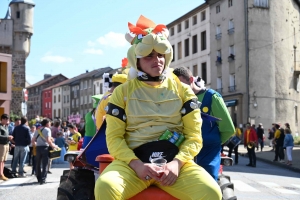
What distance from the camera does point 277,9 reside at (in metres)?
48.2

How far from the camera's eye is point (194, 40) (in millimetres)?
57344

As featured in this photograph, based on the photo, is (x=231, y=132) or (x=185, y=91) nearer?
(x=185, y=91)

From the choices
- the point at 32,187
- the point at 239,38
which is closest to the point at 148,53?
the point at 32,187

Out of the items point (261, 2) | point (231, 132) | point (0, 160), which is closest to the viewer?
point (231, 132)

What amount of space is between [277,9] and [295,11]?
4.27m

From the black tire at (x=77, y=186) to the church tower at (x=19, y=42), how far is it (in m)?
53.7

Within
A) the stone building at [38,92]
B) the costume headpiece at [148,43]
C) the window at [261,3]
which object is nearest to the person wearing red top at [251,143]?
the costume headpiece at [148,43]

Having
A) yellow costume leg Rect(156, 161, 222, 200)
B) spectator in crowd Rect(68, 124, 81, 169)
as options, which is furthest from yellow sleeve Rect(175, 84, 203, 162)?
spectator in crowd Rect(68, 124, 81, 169)

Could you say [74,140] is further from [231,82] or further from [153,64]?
[231,82]

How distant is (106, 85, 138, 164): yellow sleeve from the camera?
12.5 feet

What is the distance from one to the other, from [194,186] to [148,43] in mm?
1213

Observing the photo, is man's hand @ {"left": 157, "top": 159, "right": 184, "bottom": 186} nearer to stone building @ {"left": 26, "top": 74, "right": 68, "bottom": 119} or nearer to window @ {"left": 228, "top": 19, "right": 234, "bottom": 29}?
window @ {"left": 228, "top": 19, "right": 234, "bottom": 29}

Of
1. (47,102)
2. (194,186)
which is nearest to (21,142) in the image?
(194,186)

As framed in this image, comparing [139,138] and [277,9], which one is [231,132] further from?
[277,9]
